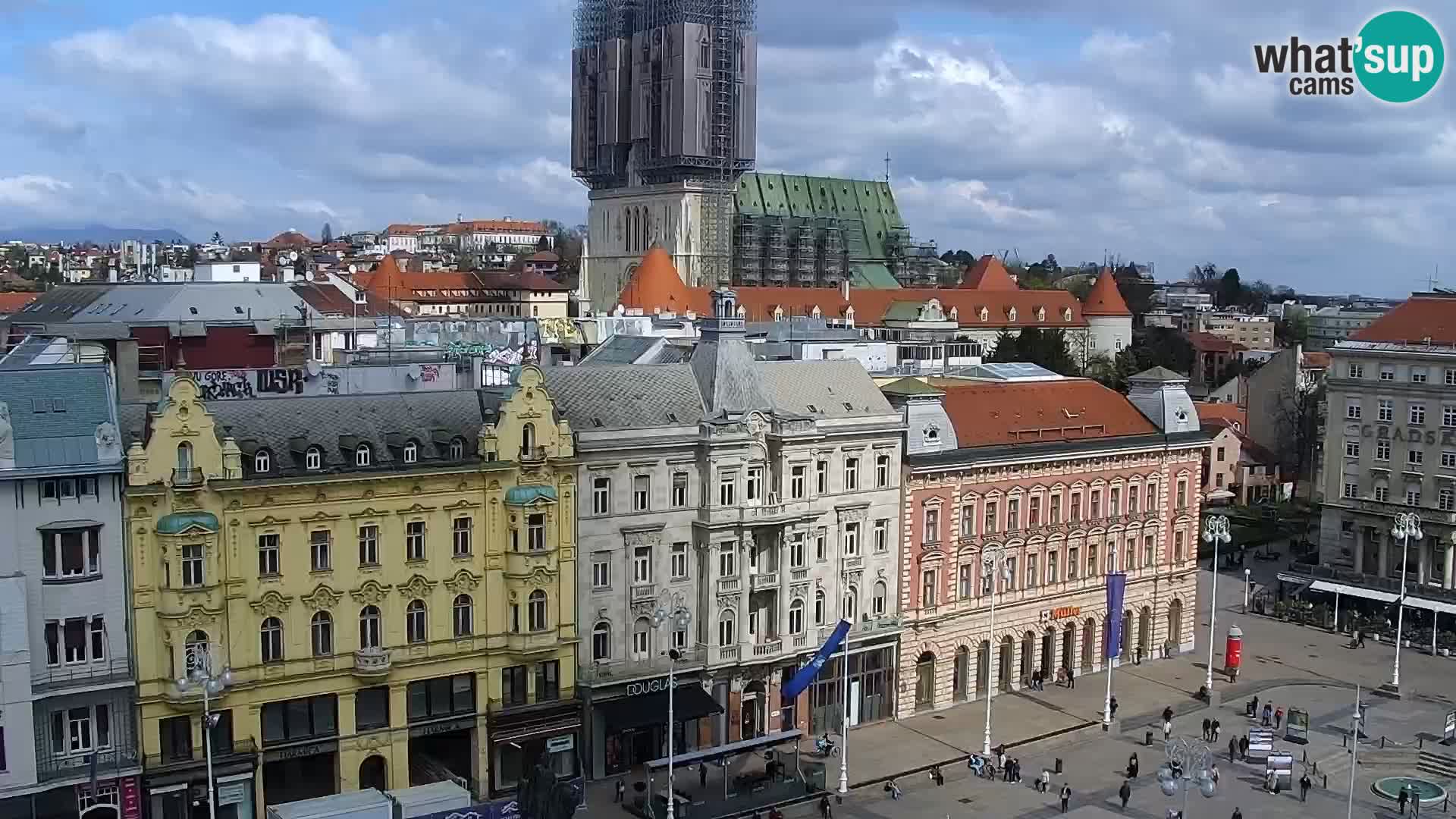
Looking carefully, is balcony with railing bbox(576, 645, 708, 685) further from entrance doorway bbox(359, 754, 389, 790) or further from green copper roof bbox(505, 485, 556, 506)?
entrance doorway bbox(359, 754, 389, 790)

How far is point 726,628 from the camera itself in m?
61.3

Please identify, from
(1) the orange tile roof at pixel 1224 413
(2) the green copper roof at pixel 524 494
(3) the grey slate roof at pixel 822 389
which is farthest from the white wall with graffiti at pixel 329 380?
(1) the orange tile roof at pixel 1224 413

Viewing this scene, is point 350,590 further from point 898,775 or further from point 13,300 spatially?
point 13,300

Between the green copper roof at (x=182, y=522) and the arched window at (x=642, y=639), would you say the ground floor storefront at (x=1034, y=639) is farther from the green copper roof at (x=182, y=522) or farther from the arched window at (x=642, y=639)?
the green copper roof at (x=182, y=522)

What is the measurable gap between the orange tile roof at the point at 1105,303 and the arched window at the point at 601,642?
134749 mm

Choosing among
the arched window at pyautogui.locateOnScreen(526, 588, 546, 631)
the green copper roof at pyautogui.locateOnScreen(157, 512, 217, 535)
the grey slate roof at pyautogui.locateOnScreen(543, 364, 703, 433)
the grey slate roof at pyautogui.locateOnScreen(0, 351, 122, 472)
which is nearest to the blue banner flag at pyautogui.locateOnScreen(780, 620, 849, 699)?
the grey slate roof at pyautogui.locateOnScreen(543, 364, 703, 433)

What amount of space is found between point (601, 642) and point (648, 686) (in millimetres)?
2828

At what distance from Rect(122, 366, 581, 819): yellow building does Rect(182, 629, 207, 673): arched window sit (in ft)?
0.25

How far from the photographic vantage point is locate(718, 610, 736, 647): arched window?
6106 centimetres

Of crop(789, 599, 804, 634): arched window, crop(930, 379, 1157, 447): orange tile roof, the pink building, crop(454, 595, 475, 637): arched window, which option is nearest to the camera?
crop(454, 595, 475, 637): arched window

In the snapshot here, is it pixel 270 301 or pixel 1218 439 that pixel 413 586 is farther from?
pixel 1218 439

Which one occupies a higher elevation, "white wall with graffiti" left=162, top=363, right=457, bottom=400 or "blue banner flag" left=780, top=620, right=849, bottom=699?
"white wall with graffiti" left=162, top=363, right=457, bottom=400

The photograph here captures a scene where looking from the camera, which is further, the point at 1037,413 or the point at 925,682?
the point at 1037,413

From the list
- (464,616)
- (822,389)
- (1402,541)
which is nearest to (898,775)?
(822,389)
